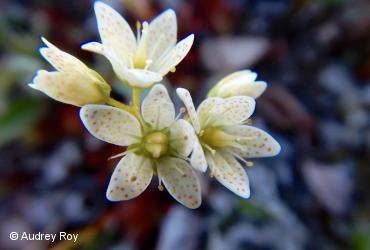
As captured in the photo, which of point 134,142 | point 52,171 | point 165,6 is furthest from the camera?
point 165,6

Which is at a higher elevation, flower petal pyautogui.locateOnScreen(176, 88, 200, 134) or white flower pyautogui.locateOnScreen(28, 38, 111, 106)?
flower petal pyautogui.locateOnScreen(176, 88, 200, 134)

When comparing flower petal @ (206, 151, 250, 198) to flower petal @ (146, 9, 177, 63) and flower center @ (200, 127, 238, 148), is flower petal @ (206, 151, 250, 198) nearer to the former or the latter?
flower center @ (200, 127, 238, 148)

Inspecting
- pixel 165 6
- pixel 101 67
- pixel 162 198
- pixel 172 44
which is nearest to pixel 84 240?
pixel 162 198

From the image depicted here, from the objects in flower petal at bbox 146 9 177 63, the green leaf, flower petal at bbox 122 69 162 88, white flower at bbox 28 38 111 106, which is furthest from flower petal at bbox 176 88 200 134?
the green leaf

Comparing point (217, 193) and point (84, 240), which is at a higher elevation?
point (217, 193)

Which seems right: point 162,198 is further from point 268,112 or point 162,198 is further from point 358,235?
point 358,235

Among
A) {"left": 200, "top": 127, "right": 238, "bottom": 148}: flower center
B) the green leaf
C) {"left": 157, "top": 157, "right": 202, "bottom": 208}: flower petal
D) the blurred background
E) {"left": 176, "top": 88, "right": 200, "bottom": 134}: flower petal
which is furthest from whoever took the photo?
the blurred background

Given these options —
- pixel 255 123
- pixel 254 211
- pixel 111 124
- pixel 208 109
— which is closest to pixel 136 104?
pixel 111 124

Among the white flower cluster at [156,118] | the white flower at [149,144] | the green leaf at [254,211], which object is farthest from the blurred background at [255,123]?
the white flower at [149,144]
